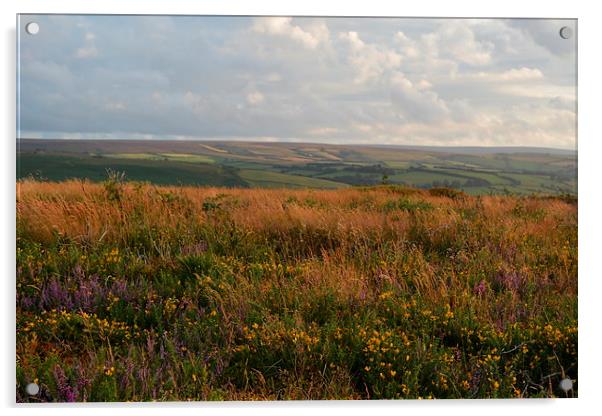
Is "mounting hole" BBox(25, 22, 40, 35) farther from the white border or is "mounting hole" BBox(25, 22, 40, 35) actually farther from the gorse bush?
the gorse bush

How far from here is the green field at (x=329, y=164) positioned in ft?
17.2

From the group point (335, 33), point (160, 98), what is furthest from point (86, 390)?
point (335, 33)

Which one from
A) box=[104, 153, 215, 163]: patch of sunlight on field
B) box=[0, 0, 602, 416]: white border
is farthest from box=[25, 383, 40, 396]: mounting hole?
box=[104, 153, 215, 163]: patch of sunlight on field

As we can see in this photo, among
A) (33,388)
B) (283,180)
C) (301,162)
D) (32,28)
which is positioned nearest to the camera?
(33,388)

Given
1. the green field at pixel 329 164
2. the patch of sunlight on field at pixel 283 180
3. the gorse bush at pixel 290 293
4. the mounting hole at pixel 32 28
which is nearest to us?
the gorse bush at pixel 290 293

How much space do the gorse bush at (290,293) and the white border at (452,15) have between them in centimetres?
16

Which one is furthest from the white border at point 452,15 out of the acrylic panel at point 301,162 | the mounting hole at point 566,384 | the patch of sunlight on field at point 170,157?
the patch of sunlight on field at point 170,157

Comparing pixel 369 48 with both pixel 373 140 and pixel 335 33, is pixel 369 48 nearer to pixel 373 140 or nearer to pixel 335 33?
pixel 335 33

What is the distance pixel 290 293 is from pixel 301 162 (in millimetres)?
1212

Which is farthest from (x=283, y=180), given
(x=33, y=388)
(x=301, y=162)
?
(x=33, y=388)

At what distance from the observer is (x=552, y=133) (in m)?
5.33

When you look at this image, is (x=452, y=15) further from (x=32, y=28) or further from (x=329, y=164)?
(x=32, y=28)

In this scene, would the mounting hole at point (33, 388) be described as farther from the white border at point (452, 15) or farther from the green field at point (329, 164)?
the green field at point (329, 164)

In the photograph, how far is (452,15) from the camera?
533 centimetres
